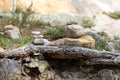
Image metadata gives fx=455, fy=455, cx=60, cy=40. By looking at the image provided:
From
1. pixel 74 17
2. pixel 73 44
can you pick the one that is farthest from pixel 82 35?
pixel 74 17

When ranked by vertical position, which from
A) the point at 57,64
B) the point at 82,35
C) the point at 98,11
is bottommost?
the point at 98,11

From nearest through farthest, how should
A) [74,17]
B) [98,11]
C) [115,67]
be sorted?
[115,67], [74,17], [98,11]

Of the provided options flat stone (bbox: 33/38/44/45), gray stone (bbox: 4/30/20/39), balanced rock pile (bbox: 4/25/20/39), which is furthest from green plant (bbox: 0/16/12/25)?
flat stone (bbox: 33/38/44/45)

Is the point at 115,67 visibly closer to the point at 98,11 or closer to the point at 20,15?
the point at 20,15

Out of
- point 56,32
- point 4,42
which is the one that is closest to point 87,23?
point 56,32

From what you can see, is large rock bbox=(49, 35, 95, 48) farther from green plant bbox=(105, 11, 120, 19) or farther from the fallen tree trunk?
green plant bbox=(105, 11, 120, 19)

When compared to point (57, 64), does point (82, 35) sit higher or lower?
higher

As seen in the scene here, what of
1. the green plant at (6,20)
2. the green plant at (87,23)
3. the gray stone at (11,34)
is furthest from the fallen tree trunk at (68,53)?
the green plant at (87,23)

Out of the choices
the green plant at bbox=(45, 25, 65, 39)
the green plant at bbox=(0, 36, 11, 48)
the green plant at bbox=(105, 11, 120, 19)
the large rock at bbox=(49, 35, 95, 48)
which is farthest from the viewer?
the green plant at bbox=(105, 11, 120, 19)
